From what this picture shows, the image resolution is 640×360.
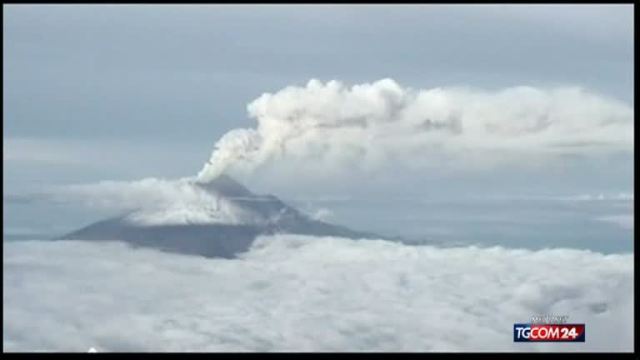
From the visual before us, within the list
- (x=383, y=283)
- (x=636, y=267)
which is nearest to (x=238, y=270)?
(x=383, y=283)

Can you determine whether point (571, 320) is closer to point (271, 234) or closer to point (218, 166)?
point (271, 234)

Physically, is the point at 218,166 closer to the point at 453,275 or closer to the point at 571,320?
the point at 453,275

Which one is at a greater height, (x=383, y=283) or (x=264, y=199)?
(x=264, y=199)

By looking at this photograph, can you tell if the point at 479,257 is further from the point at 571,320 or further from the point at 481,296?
the point at 571,320
